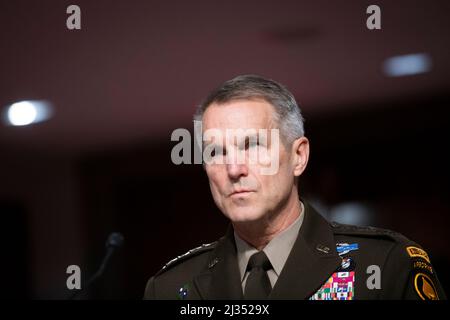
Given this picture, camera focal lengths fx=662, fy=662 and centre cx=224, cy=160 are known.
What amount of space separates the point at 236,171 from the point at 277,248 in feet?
0.76

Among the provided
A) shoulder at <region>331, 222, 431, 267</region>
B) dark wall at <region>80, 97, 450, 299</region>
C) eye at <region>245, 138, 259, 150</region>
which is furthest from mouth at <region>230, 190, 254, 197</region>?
dark wall at <region>80, 97, 450, 299</region>

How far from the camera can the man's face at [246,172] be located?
1.57 m

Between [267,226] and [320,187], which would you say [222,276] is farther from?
[320,187]

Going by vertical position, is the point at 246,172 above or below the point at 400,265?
above

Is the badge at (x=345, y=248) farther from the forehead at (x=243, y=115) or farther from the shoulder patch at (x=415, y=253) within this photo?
the forehead at (x=243, y=115)

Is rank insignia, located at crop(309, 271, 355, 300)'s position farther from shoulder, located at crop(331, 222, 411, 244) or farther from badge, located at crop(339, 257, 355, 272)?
shoulder, located at crop(331, 222, 411, 244)

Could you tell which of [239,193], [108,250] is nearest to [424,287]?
[239,193]

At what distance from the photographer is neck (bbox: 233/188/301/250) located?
165 cm

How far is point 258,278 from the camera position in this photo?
1.60 meters

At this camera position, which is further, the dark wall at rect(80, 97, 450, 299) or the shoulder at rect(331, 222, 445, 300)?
the dark wall at rect(80, 97, 450, 299)

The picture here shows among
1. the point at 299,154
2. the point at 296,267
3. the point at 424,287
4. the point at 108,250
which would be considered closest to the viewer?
the point at 424,287
